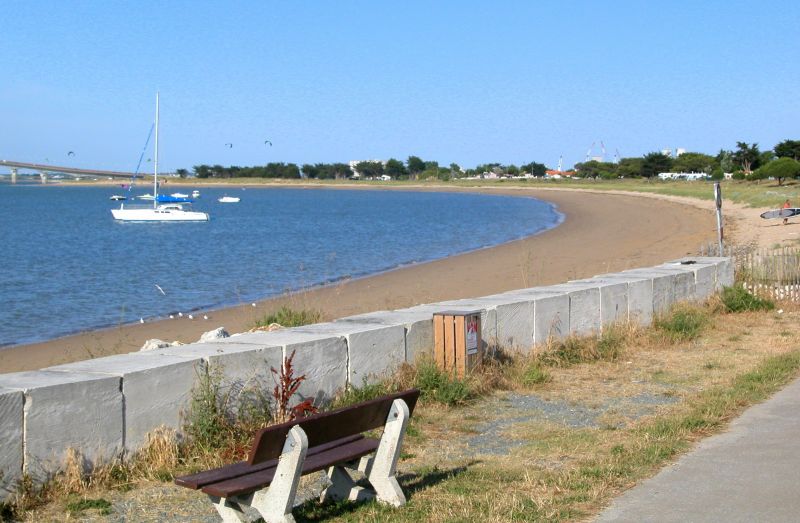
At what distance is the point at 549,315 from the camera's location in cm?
1111

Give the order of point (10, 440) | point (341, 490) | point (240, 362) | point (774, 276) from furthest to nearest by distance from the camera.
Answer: point (774, 276), point (240, 362), point (341, 490), point (10, 440)

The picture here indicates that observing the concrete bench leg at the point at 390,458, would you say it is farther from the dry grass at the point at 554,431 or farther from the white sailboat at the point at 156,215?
the white sailboat at the point at 156,215

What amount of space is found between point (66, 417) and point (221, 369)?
1355 mm

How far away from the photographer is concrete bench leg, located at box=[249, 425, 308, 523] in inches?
204

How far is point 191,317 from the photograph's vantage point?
20766mm

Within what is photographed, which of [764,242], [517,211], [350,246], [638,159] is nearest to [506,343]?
[764,242]

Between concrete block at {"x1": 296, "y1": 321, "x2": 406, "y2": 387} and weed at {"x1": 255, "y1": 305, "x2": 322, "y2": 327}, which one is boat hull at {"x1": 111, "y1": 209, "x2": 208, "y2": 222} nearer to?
weed at {"x1": 255, "y1": 305, "x2": 322, "y2": 327}

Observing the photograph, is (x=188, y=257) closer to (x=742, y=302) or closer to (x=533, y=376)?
(x=742, y=302)

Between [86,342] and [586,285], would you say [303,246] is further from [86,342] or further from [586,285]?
[586,285]

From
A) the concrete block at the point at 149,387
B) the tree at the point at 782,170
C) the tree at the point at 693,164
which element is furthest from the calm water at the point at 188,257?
the tree at the point at 693,164

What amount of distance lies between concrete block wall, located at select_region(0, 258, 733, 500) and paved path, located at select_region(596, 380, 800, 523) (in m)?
2.92

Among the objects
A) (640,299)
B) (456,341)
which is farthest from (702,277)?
(456,341)

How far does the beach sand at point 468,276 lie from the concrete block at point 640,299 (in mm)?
4449

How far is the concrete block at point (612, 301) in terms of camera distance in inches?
477
